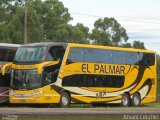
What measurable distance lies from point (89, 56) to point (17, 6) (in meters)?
29.6

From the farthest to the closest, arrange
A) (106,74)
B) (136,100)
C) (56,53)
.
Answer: (136,100), (106,74), (56,53)

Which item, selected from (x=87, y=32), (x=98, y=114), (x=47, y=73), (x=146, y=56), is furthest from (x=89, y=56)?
(x=87, y=32)

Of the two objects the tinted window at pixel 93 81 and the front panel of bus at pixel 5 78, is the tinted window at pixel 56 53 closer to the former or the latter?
the tinted window at pixel 93 81

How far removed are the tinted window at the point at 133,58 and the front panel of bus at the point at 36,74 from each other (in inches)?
247

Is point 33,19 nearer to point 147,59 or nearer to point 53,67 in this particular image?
point 147,59

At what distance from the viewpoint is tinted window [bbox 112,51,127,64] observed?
35.0 m

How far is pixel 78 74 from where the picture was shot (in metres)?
32.5

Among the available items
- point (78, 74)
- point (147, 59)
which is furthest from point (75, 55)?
point (147, 59)

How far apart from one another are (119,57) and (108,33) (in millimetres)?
46384

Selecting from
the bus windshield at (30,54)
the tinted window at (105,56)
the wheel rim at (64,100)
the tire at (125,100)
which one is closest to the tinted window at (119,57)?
the tinted window at (105,56)

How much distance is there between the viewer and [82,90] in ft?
108

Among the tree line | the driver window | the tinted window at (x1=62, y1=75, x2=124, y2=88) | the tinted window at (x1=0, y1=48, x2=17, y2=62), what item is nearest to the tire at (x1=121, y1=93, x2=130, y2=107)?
the tinted window at (x1=62, y1=75, x2=124, y2=88)

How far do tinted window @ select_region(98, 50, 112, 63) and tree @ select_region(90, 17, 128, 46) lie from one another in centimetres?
4375

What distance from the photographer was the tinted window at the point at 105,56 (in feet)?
111
